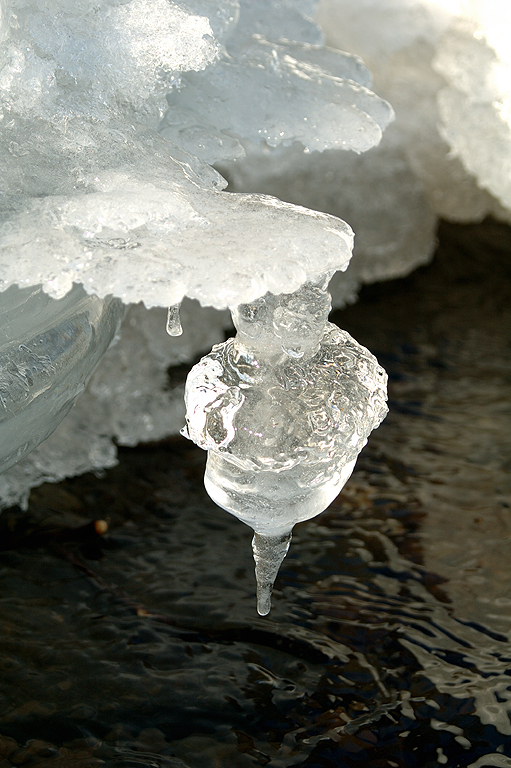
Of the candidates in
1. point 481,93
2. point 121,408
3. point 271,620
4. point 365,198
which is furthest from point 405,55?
point 271,620

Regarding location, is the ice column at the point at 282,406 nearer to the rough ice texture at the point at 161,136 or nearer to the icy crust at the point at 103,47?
the rough ice texture at the point at 161,136

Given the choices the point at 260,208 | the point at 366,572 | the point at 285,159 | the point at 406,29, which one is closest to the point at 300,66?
the point at 260,208

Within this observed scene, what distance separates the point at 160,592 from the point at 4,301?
0.62m

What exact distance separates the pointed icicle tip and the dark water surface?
0.64 feet

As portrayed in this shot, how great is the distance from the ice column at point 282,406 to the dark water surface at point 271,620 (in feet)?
1.08

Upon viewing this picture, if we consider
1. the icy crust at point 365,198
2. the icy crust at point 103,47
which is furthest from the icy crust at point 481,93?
the icy crust at point 103,47

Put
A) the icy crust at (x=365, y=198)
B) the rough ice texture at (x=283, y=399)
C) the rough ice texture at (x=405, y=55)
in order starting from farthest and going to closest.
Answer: the rough ice texture at (x=405, y=55), the icy crust at (x=365, y=198), the rough ice texture at (x=283, y=399)

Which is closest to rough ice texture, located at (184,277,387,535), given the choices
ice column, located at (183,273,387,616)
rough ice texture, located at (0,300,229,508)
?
ice column, located at (183,273,387,616)

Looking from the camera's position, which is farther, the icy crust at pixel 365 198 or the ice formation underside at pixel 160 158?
the icy crust at pixel 365 198

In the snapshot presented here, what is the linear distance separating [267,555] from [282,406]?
0.22 m

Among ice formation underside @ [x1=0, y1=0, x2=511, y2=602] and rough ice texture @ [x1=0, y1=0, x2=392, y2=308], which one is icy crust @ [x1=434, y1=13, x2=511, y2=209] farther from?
rough ice texture @ [x1=0, y1=0, x2=392, y2=308]

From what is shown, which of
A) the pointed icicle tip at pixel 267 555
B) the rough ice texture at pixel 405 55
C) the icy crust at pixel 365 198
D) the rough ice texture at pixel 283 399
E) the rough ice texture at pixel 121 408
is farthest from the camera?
the rough ice texture at pixel 405 55

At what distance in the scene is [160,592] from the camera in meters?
1.41

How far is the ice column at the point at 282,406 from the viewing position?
0.96 m
